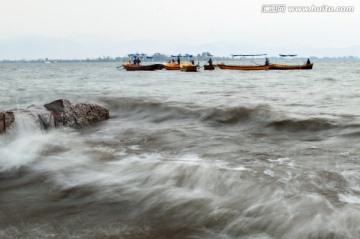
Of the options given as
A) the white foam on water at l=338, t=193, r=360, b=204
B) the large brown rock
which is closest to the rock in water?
the large brown rock

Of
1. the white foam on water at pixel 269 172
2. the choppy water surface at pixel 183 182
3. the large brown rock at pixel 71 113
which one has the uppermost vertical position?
the large brown rock at pixel 71 113

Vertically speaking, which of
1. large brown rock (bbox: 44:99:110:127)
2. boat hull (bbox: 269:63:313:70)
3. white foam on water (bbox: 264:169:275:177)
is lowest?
white foam on water (bbox: 264:169:275:177)

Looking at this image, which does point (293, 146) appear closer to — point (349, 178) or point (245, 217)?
point (349, 178)

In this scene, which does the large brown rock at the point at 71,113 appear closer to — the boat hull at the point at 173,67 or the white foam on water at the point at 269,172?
the white foam on water at the point at 269,172

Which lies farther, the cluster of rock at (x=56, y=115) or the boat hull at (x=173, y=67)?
the boat hull at (x=173, y=67)

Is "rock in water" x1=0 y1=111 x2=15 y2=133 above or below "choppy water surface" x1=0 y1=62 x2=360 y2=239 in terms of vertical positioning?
above

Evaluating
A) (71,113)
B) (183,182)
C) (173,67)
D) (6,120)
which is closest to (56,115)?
(71,113)

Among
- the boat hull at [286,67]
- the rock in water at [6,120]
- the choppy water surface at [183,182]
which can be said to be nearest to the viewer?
the choppy water surface at [183,182]

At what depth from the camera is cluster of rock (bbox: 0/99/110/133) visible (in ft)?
29.6

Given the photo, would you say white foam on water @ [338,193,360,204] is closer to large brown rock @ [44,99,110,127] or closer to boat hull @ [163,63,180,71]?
large brown rock @ [44,99,110,127]

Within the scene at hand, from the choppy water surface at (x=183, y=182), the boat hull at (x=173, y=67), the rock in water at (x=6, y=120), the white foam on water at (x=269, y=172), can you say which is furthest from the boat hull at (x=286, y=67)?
the white foam on water at (x=269, y=172)

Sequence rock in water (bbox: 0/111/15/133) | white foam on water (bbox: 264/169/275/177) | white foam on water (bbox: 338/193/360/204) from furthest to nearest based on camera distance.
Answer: rock in water (bbox: 0/111/15/133) → white foam on water (bbox: 264/169/275/177) → white foam on water (bbox: 338/193/360/204)

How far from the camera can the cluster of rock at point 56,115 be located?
901 centimetres

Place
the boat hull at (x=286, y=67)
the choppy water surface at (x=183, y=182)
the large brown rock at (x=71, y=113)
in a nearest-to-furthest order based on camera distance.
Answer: the choppy water surface at (x=183, y=182) < the large brown rock at (x=71, y=113) < the boat hull at (x=286, y=67)
